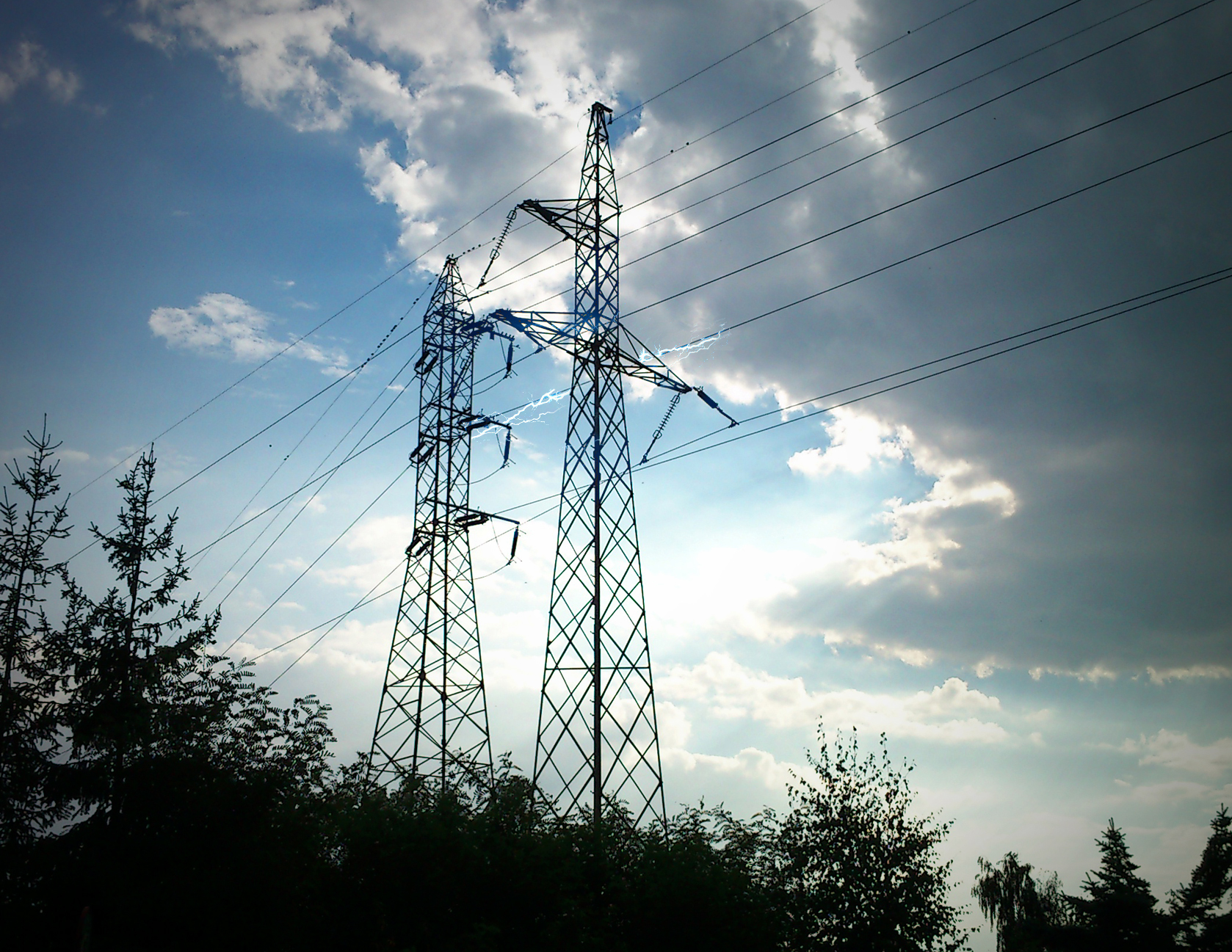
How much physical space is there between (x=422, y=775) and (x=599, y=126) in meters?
19.3

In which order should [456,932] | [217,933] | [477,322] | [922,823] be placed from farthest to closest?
[477,322] < [922,823] < [456,932] < [217,933]

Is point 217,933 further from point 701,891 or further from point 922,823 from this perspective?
point 922,823

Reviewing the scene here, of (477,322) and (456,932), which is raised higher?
(477,322)

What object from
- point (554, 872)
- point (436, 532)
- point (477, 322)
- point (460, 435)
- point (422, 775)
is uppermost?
point (477, 322)

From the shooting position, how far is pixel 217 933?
1569 centimetres

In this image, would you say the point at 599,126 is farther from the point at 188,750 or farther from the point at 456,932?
the point at 456,932

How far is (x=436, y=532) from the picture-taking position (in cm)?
2961

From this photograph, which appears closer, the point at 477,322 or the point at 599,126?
the point at 599,126

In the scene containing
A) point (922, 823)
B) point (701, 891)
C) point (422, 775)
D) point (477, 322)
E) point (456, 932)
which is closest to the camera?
point (456, 932)

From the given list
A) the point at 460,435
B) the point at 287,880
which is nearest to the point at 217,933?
the point at 287,880

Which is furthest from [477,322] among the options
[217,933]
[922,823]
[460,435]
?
[922,823]

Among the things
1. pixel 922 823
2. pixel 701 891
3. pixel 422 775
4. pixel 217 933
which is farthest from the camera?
pixel 922 823

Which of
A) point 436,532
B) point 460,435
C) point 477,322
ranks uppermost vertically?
point 477,322

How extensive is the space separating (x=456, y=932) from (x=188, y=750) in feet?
23.0
